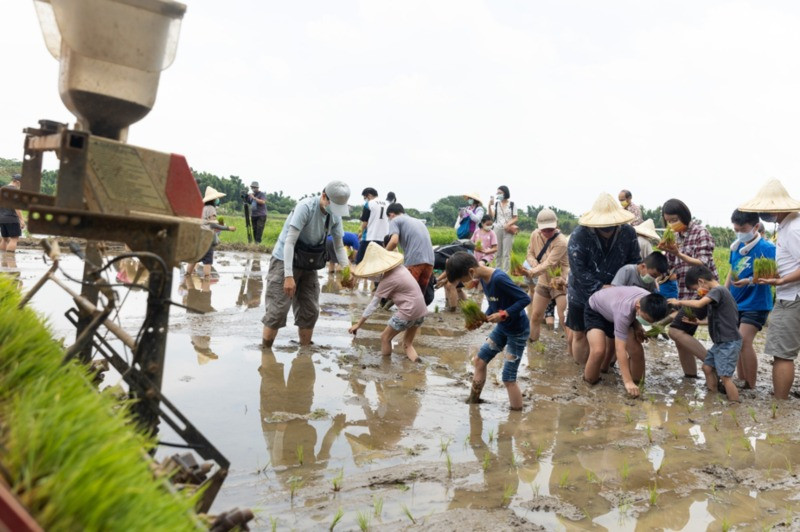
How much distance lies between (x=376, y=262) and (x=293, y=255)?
1016 mm

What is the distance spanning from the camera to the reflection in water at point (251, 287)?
400 inches

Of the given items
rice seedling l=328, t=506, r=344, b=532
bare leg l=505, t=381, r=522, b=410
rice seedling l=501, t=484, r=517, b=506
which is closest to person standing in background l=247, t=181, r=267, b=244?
bare leg l=505, t=381, r=522, b=410

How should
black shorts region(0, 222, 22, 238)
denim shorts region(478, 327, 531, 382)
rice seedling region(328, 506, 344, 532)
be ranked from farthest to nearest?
black shorts region(0, 222, 22, 238) < denim shorts region(478, 327, 531, 382) < rice seedling region(328, 506, 344, 532)

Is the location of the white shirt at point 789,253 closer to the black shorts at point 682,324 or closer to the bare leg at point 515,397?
the black shorts at point 682,324

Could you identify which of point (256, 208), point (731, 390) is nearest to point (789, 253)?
point (731, 390)

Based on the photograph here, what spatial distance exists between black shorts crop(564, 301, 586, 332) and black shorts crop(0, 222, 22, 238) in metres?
10.3

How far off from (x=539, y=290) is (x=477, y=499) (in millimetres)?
4995

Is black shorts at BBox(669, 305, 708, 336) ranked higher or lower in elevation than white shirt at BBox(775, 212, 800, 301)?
lower

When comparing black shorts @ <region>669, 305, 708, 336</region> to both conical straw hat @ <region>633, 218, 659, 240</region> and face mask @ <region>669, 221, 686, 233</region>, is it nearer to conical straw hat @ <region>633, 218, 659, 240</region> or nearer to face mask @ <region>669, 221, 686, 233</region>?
face mask @ <region>669, 221, 686, 233</region>

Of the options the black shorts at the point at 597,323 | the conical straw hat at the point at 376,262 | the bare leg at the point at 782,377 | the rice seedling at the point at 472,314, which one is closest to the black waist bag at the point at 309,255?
the conical straw hat at the point at 376,262

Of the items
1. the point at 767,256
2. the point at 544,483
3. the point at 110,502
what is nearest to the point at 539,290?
the point at 767,256

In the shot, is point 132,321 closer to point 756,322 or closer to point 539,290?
point 539,290

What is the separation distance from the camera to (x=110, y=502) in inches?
63.0

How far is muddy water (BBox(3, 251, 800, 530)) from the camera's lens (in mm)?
3664
